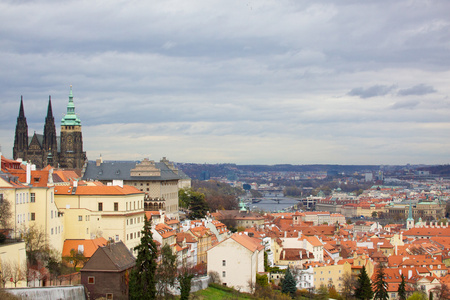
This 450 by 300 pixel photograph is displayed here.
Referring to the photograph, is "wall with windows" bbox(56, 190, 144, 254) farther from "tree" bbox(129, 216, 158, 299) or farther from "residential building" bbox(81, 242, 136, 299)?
"tree" bbox(129, 216, 158, 299)

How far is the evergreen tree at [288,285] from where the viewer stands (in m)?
71.4

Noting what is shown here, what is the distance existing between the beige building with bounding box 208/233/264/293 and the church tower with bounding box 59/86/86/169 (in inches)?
3659

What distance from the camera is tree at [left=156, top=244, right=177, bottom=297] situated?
50125mm

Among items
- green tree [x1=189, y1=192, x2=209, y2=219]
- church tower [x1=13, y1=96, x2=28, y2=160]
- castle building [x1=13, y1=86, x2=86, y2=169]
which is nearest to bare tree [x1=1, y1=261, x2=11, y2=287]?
green tree [x1=189, y1=192, x2=209, y2=219]

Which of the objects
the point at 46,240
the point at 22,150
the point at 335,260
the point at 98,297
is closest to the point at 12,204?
the point at 46,240

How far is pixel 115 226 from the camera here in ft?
195

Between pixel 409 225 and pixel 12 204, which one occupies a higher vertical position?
pixel 12 204

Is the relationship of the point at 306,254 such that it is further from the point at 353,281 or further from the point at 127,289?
the point at 127,289

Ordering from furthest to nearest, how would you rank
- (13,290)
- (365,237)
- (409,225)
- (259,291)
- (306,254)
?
(409,225), (365,237), (306,254), (259,291), (13,290)

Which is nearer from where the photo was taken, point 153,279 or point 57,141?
point 153,279

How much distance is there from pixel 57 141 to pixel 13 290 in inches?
4984

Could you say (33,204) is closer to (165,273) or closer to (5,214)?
(5,214)

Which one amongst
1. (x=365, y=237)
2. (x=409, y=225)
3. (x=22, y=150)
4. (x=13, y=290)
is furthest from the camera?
(x=409, y=225)

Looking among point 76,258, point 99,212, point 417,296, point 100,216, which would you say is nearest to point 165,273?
point 76,258
